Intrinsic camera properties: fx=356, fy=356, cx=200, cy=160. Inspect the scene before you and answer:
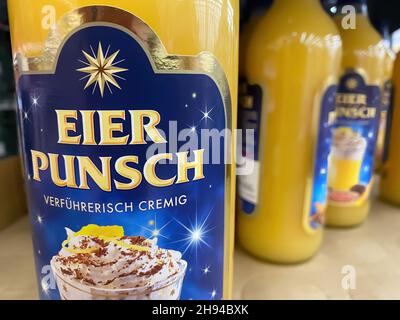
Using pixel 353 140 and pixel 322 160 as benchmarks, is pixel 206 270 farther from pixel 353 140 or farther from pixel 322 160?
pixel 353 140

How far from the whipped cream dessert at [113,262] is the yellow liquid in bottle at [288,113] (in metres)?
0.22

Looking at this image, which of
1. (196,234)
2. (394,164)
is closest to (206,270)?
(196,234)

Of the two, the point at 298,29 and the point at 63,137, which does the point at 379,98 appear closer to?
the point at 298,29

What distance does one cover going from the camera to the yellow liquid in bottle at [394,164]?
0.68m

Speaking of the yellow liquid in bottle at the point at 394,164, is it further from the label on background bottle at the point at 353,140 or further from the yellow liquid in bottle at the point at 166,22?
the yellow liquid in bottle at the point at 166,22

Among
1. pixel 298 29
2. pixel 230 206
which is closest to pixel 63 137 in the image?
pixel 230 206

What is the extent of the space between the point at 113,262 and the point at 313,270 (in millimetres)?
299

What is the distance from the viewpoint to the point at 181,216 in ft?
1.02

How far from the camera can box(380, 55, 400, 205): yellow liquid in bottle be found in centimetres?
68

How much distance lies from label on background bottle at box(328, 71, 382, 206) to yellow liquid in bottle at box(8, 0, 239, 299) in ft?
1.01

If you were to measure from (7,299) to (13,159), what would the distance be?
25 centimetres

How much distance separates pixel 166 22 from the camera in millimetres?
270

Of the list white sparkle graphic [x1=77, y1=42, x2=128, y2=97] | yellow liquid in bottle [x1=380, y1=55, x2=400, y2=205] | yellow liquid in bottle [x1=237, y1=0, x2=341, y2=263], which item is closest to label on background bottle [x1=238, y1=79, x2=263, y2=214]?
yellow liquid in bottle [x1=237, y1=0, x2=341, y2=263]

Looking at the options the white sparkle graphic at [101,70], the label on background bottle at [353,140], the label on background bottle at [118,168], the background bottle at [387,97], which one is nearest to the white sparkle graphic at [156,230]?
the label on background bottle at [118,168]
